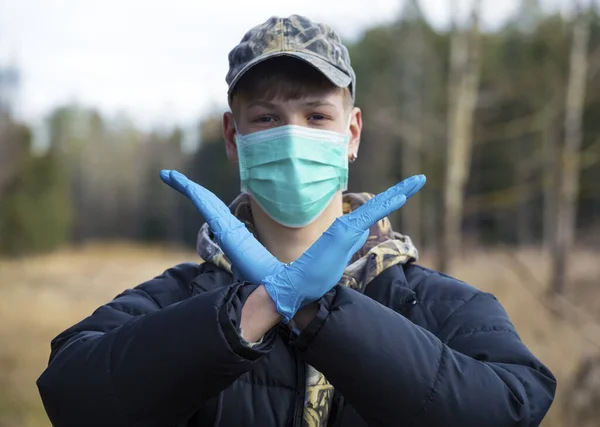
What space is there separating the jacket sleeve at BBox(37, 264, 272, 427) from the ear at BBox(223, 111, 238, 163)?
745 mm

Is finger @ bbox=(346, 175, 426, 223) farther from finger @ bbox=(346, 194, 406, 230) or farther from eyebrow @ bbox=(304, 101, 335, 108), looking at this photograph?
eyebrow @ bbox=(304, 101, 335, 108)

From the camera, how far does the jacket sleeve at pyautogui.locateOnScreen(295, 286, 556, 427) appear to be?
1.49 metres

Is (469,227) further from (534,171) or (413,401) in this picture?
(413,401)

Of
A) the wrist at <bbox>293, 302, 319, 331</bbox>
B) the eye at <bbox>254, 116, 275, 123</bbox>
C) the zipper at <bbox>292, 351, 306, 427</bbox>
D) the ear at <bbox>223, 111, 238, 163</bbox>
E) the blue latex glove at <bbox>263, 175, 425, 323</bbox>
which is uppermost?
the eye at <bbox>254, 116, 275, 123</bbox>

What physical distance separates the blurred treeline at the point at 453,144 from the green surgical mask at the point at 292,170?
7125 millimetres

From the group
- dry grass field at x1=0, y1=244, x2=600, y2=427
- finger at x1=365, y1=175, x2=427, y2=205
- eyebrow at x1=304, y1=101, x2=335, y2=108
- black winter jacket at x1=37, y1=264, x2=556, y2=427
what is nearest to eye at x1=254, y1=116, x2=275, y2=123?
eyebrow at x1=304, y1=101, x2=335, y2=108

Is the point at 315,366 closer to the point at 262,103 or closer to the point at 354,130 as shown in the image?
the point at 262,103

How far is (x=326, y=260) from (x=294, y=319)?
160 mm

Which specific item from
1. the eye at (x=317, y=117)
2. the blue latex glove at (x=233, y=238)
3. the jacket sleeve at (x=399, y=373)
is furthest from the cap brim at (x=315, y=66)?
the jacket sleeve at (x=399, y=373)

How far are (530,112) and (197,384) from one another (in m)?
25.5

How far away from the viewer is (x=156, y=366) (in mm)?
1487

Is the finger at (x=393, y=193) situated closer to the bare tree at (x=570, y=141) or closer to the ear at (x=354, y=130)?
the ear at (x=354, y=130)

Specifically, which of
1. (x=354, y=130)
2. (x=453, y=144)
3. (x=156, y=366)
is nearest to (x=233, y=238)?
(x=156, y=366)

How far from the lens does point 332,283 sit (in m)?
1.57
